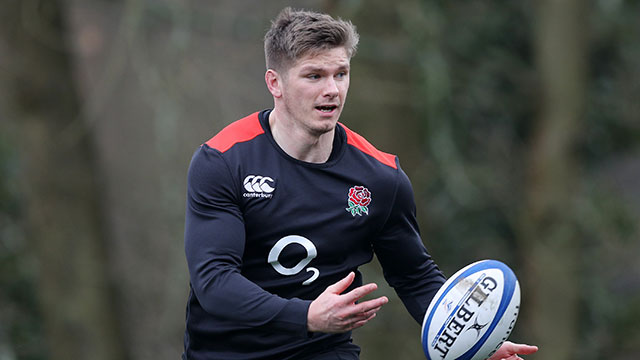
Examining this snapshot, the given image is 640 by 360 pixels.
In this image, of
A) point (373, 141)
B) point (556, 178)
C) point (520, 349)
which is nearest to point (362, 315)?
point (520, 349)

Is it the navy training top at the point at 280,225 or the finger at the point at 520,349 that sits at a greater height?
the navy training top at the point at 280,225

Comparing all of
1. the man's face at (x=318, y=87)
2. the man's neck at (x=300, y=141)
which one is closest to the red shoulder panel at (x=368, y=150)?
the man's neck at (x=300, y=141)

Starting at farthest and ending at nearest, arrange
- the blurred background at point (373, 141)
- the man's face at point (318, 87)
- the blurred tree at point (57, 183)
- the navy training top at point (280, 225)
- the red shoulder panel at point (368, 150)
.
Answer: the blurred tree at point (57, 183) < the blurred background at point (373, 141) < the red shoulder panel at point (368, 150) < the man's face at point (318, 87) < the navy training top at point (280, 225)

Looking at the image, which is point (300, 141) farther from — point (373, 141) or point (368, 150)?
point (373, 141)

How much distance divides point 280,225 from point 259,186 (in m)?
0.21

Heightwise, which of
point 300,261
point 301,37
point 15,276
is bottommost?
point 15,276

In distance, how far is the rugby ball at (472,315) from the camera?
172 inches

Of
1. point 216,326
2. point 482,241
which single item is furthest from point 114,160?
point 216,326

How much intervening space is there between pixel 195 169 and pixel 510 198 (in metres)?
9.44

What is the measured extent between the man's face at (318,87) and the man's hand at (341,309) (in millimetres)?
871

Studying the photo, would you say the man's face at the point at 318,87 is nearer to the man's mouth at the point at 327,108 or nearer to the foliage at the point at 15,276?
the man's mouth at the point at 327,108

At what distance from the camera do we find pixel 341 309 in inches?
150

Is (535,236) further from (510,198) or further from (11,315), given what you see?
(11,315)

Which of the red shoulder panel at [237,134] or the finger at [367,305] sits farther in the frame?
the red shoulder panel at [237,134]
